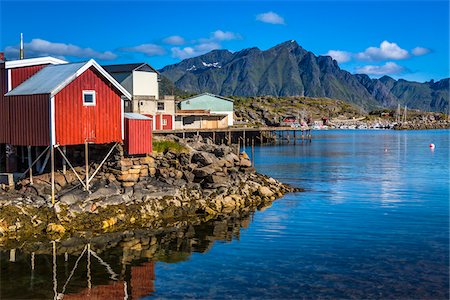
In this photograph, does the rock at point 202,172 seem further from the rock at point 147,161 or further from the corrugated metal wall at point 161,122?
the corrugated metal wall at point 161,122

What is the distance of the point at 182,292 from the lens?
57.4 feet

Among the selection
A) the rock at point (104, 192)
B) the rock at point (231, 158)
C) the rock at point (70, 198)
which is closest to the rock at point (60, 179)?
the rock at point (70, 198)

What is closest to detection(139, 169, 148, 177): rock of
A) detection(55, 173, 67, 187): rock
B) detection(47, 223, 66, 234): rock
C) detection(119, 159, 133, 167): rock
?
detection(119, 159, 133, 167): rock

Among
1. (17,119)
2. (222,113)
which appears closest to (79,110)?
(17,119)

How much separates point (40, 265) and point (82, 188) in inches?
335

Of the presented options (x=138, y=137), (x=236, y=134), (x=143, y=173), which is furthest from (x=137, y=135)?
(x=236, y=134)

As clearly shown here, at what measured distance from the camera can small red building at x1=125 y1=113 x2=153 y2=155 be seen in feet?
100

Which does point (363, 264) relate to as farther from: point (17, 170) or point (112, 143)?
point (17, 170)

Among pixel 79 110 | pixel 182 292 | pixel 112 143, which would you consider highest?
pixel 79 110

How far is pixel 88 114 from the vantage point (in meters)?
28.3

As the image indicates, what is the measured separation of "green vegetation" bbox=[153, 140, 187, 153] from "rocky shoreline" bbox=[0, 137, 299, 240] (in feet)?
0.48

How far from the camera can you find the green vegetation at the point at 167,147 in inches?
1334

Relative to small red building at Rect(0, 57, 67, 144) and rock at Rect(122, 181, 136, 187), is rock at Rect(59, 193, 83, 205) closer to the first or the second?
rock at Rect(122, 181, 136, 187)

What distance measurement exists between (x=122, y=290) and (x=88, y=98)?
46.0 feet
